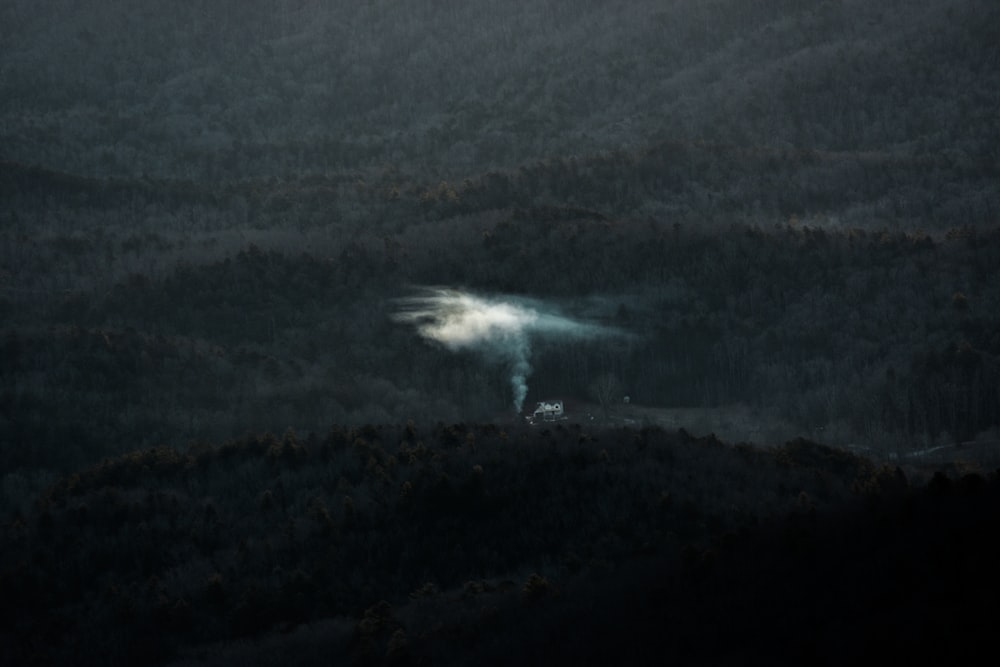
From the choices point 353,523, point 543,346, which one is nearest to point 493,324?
point 543,346

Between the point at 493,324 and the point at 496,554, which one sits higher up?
the point at 493,324

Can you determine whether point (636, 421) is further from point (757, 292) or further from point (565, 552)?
point (565, 552)

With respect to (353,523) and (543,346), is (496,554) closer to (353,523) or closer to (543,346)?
(353,523)

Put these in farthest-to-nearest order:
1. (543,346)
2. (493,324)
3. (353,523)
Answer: (493,324)
(543,346)
(353,523)

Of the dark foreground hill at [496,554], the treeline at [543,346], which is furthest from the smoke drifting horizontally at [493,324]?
the dark foreground hill at [496,554]

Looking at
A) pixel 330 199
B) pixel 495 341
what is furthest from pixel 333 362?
pixel 330 199

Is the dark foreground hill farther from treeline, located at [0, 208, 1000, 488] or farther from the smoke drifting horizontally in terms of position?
the smoke drifting horizontally

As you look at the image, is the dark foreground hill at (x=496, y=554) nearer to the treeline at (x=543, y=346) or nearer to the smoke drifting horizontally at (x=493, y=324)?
the treeline at (x=543, y=346)
